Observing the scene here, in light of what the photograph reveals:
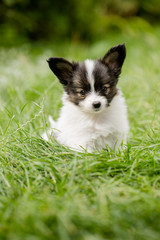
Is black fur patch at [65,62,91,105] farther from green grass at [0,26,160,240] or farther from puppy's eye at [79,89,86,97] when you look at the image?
green grass at [0,26,160,240]

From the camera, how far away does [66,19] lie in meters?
9.98

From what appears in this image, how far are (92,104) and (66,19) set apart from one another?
744 centimetres

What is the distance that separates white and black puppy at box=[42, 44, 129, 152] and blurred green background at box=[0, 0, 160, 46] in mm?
5637

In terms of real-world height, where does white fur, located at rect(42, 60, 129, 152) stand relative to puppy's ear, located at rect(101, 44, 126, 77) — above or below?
below

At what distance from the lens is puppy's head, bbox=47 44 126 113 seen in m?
3.34

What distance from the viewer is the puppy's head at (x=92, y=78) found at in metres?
3.34

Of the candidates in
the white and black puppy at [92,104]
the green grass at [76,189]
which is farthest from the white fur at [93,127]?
the green grass at [76,189]

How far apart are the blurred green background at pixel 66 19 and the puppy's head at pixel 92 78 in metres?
5.56

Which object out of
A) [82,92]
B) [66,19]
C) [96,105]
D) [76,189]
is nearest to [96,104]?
[96,105]

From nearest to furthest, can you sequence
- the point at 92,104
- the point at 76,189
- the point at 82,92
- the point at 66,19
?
1. the point at 76,189
2. the point at 92,104
3. the point at 82,92
4. the point at 66,19

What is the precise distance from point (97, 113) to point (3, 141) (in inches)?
45.6

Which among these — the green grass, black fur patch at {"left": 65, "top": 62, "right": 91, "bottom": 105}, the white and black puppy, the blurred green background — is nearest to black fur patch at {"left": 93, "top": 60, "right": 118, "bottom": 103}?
the white and black puppy

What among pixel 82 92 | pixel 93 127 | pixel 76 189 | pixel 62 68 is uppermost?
pixel 62 68

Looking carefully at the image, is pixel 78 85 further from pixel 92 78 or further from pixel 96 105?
pixel 96 105
